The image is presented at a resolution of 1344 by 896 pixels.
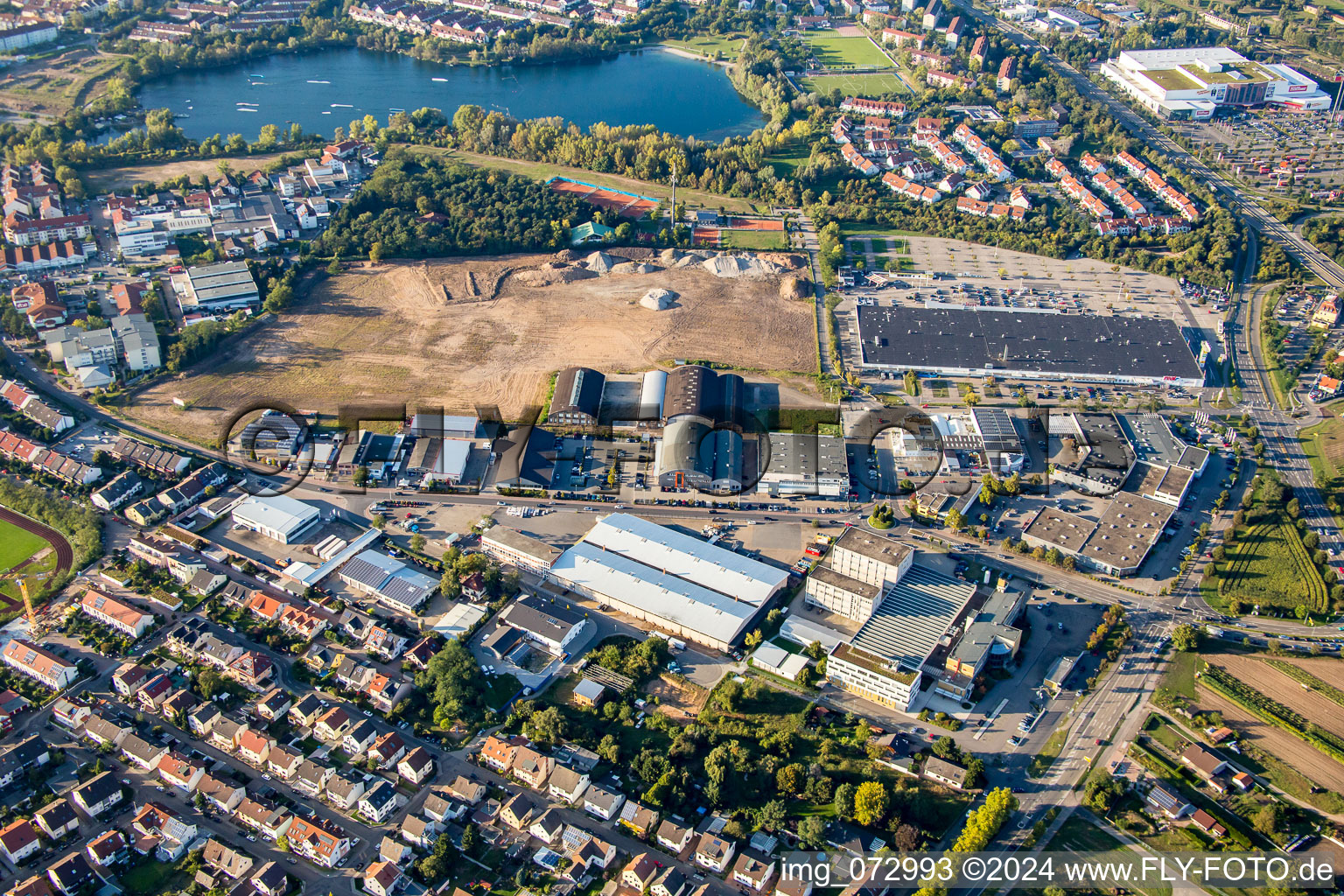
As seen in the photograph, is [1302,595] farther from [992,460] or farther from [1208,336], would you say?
[1208,336]

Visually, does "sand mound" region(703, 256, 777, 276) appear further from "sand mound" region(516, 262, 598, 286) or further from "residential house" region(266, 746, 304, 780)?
"residential house" region(266, 746, 304, 780)

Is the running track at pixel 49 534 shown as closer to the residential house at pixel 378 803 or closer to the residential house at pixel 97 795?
the residential house at pixel 97 795

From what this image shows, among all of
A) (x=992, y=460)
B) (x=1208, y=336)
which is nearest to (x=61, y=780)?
(x=992, y=460)

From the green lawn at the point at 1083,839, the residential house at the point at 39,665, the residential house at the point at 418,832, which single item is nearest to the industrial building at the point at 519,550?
the residential house at the point at 418,832

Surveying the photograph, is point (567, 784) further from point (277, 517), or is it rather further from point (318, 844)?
point (277, 517)

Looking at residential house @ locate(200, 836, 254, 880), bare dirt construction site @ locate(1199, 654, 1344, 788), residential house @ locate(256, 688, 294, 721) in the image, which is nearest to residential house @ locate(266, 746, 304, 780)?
residential house @ locate(256, 688, 294, 721)

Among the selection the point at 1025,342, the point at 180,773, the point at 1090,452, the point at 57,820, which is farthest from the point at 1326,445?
the point at 57,820
